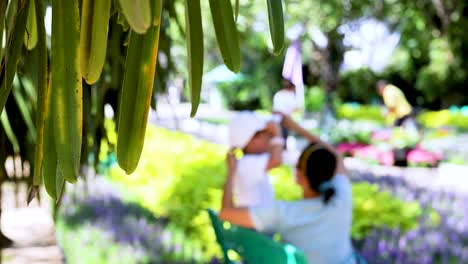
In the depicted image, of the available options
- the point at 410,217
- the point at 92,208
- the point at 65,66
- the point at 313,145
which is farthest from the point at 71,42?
the point at 92,208

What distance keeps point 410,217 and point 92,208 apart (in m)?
2.39

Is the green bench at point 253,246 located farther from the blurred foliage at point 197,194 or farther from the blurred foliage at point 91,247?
the blurred foliage at point 197,194

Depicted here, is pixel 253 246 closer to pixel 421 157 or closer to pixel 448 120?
pixel 421 157

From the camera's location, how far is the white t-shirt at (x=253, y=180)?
3.60 meters

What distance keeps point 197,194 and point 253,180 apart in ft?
5.11

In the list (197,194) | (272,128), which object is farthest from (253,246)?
(197,194)

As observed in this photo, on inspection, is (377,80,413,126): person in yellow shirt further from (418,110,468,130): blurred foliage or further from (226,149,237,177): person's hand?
(226,149,237,177): person's hand

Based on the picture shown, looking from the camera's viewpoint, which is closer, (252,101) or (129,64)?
(129,64)

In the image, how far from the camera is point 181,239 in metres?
4.57

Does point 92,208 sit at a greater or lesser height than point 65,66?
lesser

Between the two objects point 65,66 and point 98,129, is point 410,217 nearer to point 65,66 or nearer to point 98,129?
point 98,129

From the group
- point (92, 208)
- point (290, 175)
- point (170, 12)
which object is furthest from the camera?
point (290, 175)

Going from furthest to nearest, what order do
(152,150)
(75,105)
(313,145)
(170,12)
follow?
(152,150)
(313,145)
(170,12)
(75,105)

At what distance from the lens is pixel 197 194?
17.1 ft
